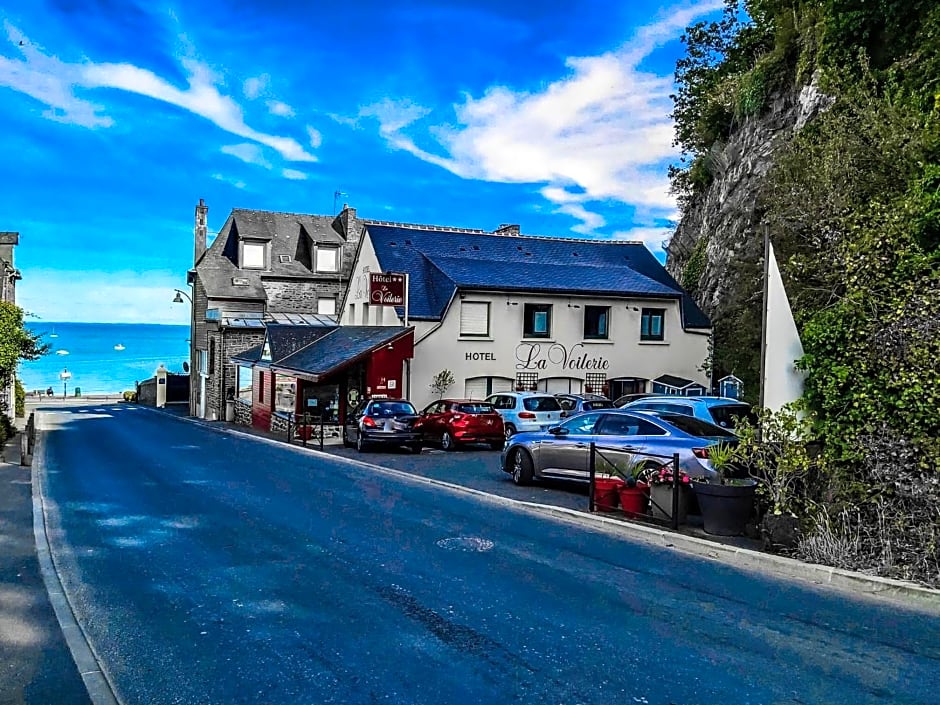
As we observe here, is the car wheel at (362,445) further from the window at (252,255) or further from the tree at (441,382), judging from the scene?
the window at (252,255)

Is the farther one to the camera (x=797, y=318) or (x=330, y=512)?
(x=797, y=318)

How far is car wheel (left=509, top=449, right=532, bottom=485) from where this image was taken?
1585cm

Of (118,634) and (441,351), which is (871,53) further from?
(118,634)

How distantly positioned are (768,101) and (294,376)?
74.5 feet

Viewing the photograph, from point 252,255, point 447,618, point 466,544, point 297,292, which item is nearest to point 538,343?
point 297,292

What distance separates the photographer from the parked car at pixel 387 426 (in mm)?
23000

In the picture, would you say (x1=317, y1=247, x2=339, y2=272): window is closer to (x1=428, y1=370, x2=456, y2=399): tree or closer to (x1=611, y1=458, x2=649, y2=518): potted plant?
(x1=428, y1=370, x2=456, y2=399): tree

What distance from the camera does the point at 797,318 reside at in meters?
14.4

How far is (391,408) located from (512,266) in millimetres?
11689

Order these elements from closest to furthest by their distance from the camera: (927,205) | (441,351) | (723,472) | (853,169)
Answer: (927,205) → (723,472) → (853,169) → (441,351)

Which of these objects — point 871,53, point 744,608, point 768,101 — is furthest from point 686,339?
point 744,608

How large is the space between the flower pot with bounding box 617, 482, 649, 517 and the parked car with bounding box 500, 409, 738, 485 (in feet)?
1.07

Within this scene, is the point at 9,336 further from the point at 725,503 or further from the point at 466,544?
the point at 725,503

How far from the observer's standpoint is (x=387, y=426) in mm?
Result: 23094
